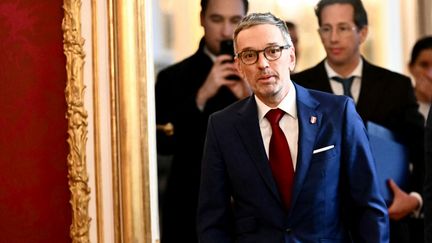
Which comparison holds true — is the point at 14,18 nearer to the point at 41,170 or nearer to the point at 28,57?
the point at 28,57

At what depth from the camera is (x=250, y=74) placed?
7.61 ft

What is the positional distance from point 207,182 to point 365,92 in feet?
3.24

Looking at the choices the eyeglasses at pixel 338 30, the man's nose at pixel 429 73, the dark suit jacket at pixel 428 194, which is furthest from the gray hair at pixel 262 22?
the man's nose at pixel 429 73

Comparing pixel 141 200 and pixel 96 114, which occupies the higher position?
pixel 96 114

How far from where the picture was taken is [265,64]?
7.50ft

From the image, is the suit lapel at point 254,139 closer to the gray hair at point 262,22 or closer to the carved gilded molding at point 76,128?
the gray hair at point 262,22

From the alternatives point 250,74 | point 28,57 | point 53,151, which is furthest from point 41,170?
point 250,74

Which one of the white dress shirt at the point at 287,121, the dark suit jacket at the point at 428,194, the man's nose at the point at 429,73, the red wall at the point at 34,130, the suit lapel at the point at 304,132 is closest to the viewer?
the dark suit jacket at the point at 428,194

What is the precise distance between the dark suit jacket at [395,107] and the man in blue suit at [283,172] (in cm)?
71

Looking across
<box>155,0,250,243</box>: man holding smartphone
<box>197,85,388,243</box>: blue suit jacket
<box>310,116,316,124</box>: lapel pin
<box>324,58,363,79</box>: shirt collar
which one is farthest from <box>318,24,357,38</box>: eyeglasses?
<box>310,116,316,124</box>: lapel pin

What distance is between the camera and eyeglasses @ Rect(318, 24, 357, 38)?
121 inches

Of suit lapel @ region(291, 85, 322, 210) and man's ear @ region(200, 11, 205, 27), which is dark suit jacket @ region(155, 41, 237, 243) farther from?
suit lapel @ region(291, 85, 322, 210)

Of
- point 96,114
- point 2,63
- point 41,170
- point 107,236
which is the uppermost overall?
point 2,63

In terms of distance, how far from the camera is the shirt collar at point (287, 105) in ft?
7.78
